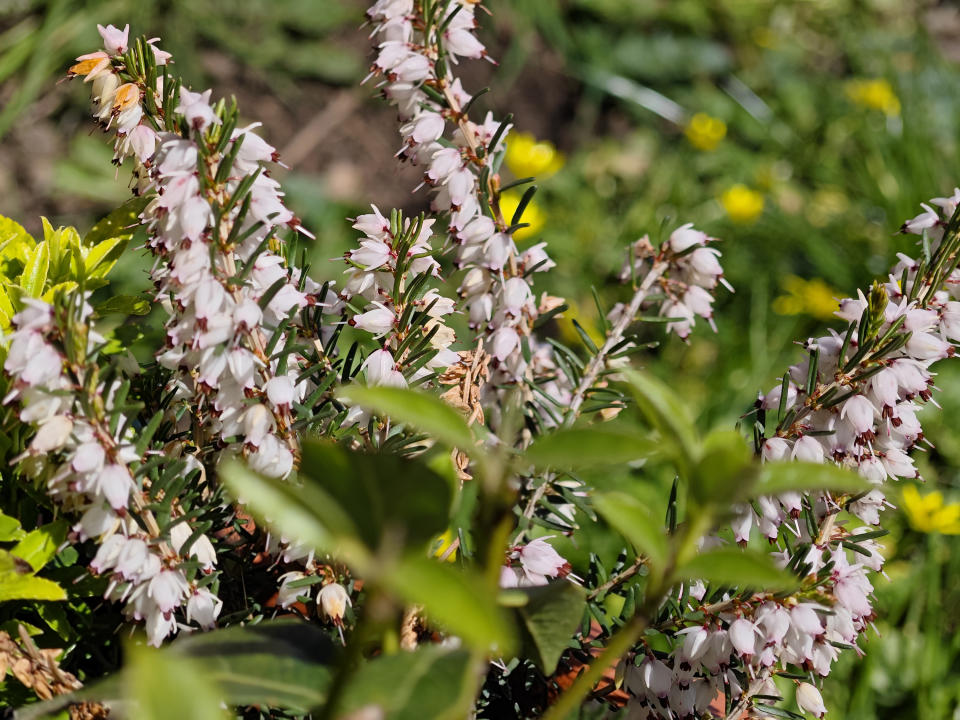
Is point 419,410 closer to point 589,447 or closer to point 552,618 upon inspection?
point 589,447

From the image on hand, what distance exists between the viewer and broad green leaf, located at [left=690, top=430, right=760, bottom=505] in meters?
0.37

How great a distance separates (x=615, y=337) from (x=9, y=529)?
51 cm

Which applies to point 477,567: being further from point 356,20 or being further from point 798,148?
point 356,20

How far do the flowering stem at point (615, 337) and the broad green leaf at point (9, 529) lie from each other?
0.45 meters

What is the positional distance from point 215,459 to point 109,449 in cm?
18

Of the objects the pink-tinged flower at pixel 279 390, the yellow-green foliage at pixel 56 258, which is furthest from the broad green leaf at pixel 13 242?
the pink-tinged flower at pixel 279 390

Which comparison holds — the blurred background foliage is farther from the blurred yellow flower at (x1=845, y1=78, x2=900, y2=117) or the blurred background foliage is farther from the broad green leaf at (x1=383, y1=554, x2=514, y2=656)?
the broad green leaf at (x1=383, y1=554, x2=514, y2=656)

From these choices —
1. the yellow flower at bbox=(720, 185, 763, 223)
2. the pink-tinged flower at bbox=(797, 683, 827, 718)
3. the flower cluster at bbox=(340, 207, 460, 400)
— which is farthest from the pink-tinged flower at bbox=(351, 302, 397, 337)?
the yellow flower at bbox=(720, 185, 763, 223)

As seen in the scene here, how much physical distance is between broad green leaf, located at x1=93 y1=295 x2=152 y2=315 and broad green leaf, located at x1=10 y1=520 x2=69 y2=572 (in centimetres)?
16

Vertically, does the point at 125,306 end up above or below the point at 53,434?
above

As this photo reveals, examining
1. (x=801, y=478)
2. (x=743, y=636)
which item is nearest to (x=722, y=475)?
(x=801, y=478)

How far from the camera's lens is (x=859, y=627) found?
0.67 meters

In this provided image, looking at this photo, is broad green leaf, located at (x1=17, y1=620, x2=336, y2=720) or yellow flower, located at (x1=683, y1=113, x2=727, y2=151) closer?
broad green leaf, located at (x1=17, y1=620, x2=336, y2=720)

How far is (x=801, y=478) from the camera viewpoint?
380 mm
